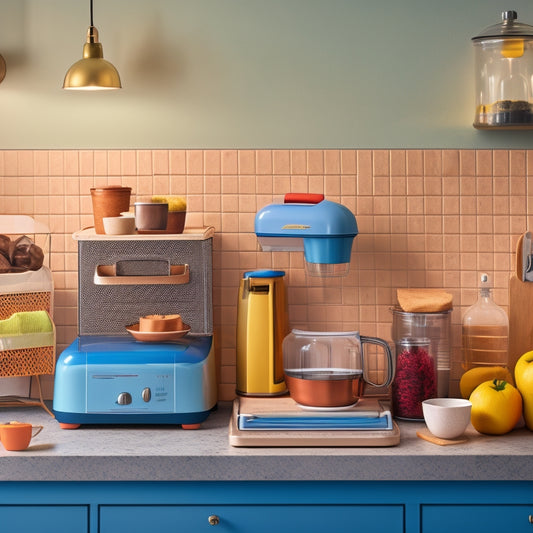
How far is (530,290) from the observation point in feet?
8.82

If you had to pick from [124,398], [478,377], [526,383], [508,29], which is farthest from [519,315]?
[124,398]

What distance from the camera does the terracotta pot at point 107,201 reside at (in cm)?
253

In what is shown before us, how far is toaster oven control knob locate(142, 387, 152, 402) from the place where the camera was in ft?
7.56

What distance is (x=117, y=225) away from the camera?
247 centimetres

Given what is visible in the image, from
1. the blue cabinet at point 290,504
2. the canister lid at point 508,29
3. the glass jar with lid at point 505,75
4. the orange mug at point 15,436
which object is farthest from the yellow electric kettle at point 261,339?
the canister lid at point 508,29

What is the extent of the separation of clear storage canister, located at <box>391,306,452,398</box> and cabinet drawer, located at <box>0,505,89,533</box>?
1.04m

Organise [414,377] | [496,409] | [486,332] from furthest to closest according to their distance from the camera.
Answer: [486,332]
[414,377]
[496,409]

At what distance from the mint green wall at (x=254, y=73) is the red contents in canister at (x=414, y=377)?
702 mm

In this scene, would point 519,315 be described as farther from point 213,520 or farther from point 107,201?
point 107,201

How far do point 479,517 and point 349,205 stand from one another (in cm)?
106

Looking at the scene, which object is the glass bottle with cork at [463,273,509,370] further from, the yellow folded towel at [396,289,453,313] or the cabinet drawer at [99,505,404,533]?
the cabinet drawer at [99,505,404,533]

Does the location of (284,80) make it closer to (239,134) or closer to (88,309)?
(239,134)

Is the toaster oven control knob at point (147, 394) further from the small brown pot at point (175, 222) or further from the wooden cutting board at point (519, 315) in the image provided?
the wooden cutting board at point (519, 315)

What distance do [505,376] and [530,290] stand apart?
31cm
